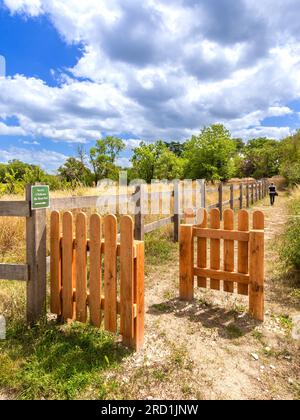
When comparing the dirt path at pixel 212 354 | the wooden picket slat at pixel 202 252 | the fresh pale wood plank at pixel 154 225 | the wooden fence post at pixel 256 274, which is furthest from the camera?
the fresh pale wood plank at pixel 154 225

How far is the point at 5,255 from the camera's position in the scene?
6020 millimetres

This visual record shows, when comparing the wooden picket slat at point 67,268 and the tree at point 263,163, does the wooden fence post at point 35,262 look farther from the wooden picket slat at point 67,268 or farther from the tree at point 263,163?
the tree at point 263,163

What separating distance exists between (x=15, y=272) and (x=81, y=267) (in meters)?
0.78

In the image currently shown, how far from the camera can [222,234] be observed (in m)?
3.94

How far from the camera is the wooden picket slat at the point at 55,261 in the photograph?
3314mm

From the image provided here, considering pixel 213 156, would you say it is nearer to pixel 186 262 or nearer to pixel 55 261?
pixel 186 262

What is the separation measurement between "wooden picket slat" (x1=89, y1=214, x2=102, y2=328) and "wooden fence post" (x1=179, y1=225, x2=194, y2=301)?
4.69 feet

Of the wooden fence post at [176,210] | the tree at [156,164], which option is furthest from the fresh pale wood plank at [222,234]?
the tree at [156,164]

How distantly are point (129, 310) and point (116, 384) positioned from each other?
25.8 inches

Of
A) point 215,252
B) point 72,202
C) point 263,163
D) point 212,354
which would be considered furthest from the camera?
point 263,163

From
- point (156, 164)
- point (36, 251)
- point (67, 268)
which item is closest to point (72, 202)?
point (36, 251)

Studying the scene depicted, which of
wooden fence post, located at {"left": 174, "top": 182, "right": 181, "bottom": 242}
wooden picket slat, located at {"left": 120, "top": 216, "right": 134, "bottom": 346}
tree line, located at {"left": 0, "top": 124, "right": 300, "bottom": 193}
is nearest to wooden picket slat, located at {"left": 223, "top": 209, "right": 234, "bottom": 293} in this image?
wooden picket slat, located at {"left": 120, "top": 216, "right": 134, "bottom": 346}

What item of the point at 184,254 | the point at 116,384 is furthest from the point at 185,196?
the point at 116,384
